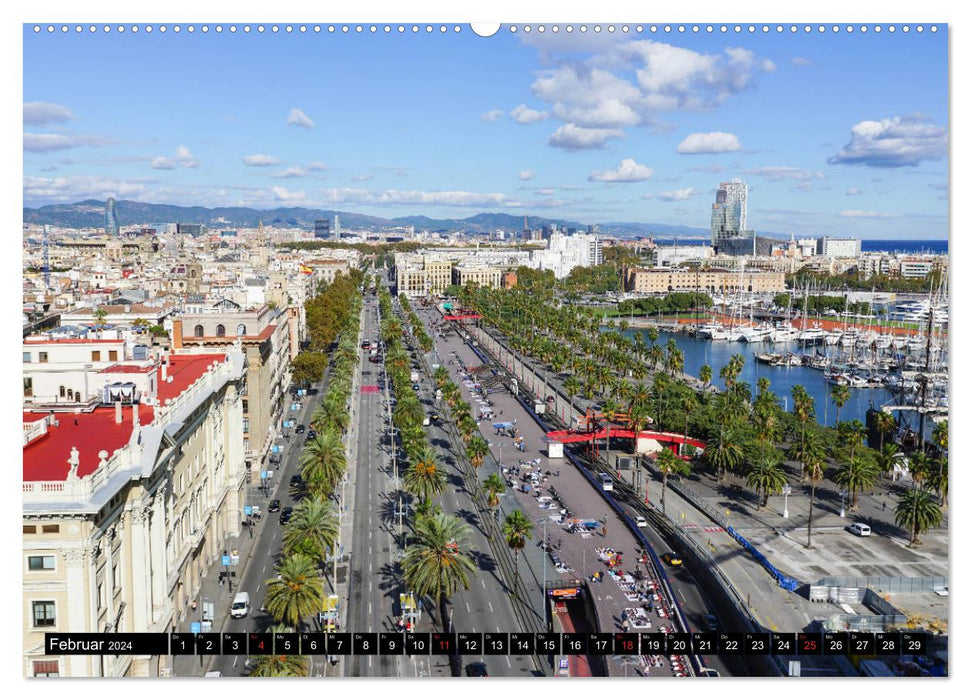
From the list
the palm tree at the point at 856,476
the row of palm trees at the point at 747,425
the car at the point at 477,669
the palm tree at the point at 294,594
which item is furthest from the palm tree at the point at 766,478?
the palm tree at the point at 294,594

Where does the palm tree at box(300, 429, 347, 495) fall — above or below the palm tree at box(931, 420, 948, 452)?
below

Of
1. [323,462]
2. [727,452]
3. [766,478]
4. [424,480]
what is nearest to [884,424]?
[727,452]

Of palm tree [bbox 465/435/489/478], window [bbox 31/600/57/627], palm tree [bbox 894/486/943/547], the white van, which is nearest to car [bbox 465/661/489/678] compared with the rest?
the white van

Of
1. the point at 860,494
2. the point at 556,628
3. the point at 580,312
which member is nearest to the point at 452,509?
the point at 556,628

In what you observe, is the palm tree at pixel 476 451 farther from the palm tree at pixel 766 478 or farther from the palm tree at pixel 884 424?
the palm tree at pixel 884 424

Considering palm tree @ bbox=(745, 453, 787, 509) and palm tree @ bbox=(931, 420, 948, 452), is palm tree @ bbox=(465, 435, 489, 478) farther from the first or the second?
palm tree @ bbox=(931, 420, 948, 452)

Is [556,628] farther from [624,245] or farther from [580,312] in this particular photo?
[624,245]

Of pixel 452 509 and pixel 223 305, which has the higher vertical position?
pixel 223 305
